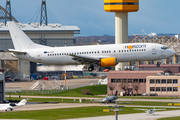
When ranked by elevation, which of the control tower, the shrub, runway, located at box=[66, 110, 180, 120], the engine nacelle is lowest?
runway, located at box=[66, 110, 180, 120]

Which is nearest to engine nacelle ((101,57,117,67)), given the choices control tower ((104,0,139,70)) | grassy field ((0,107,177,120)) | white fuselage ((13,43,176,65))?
white fuselage ((13,43,176,65))

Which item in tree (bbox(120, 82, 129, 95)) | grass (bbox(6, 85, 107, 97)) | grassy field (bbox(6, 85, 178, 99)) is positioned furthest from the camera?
tree (bbox(120, 82, 129, 95))

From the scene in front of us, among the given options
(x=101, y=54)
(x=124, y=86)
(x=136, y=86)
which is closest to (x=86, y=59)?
(x=101, y=54)

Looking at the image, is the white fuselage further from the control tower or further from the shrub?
the control tower

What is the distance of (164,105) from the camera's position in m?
95.1

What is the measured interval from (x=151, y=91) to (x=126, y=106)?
4376cm

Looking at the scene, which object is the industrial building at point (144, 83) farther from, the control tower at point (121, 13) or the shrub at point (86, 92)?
the control tower at point (121, 13)

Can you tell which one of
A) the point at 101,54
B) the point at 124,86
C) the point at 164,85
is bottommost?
the point at 124,86

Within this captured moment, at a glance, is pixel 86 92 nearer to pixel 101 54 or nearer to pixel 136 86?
pixel 136 86

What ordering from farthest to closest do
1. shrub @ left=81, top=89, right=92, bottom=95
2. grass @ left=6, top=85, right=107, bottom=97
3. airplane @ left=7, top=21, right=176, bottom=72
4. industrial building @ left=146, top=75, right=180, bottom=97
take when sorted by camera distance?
shrub @ left=81, top=89, right=92, bottom=95 → industrial building @ left=146, top=75, right=180, bottom=97 → grass @ left=6, top=85, right=107, bottom=97 → airplane @ left=7, top=21, right=176, bottom=72

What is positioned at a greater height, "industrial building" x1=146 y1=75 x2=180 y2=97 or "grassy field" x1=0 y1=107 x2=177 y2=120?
"industrial building" x1=146 y1=75 x2=180 y2=97

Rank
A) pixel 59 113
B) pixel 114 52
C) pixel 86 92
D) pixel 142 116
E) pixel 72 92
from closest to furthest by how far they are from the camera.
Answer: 1. pixel 142 116
2. pixel 59 113
3. pixel 114 52
4. pixel 86 92
5. pixel 72 92

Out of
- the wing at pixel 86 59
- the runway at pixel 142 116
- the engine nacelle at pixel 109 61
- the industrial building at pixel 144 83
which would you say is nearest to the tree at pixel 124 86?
the industrial building at pixel 144 83

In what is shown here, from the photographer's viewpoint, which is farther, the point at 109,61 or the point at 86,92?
the point at 86,92
